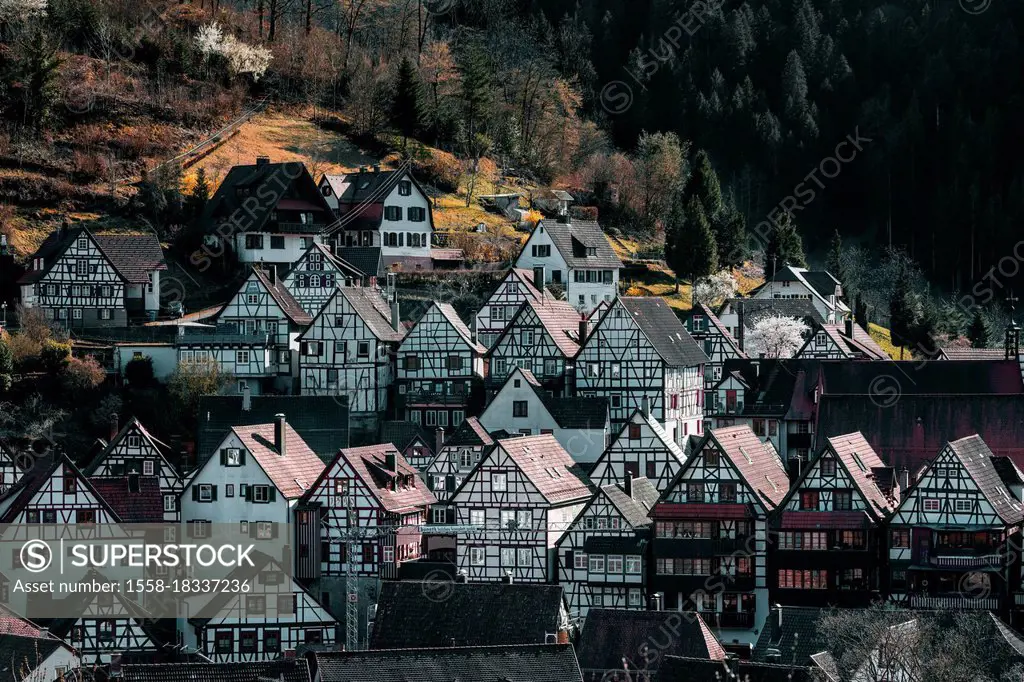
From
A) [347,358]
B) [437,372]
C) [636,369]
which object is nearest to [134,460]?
[347,358]

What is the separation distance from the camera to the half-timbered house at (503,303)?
318ft

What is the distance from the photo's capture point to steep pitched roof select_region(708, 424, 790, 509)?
7281 cm

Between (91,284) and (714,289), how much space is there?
32.5 metres

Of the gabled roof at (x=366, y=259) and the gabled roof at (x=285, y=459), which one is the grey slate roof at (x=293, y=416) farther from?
the gabled roof at (x=366, y=259)

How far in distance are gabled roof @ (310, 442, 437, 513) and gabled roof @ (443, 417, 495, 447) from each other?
2745 mm

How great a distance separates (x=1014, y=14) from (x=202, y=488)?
327 ft

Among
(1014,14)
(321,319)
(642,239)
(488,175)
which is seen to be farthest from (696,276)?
(1014,14)

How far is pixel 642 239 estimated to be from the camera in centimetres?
12306

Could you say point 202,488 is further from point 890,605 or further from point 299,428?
point 890,605

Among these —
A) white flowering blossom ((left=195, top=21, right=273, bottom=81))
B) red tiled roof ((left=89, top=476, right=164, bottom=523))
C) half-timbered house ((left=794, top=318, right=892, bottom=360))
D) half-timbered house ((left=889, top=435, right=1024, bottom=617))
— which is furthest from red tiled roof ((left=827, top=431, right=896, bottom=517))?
white flowering blossom ((left=195, top=21, right=273, bottom=81))

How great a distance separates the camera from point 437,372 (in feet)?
303

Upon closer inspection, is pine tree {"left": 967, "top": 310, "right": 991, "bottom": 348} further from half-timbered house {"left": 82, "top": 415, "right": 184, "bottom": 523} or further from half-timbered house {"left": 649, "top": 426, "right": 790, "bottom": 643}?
half-timbered house {"left": 82, "top": 415, "right": 184, "bottom": 523}

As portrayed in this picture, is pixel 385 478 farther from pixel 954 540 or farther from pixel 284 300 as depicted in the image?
pixel 284 300

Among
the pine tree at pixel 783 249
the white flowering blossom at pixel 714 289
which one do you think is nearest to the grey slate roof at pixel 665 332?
the white flowering blossom at pixel 714 289
